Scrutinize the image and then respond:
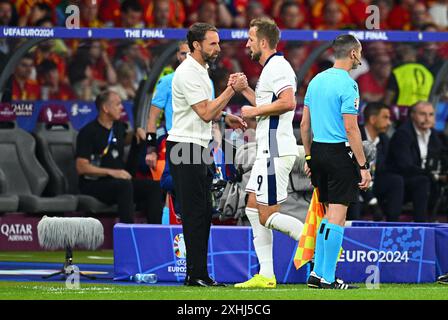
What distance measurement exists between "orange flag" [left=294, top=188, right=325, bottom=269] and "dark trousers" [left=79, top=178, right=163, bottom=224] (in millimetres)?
4767

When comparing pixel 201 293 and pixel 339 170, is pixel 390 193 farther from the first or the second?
pixel 201 293

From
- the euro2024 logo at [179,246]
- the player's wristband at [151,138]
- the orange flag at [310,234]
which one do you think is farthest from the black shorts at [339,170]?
the player's wristband at [151,138]

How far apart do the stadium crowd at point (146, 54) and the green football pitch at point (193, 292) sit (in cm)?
564

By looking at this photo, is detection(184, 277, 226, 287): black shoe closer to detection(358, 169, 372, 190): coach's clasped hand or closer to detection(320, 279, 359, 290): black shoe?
detection(320, 279, 359, 290): black shoe

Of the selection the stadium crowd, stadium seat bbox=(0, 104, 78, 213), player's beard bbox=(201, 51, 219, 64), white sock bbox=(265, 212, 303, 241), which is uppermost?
the stadium crowd

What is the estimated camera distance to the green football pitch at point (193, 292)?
1052 cm

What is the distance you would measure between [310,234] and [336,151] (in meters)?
0.96

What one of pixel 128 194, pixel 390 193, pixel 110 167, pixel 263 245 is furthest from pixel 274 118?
pixel 390 193

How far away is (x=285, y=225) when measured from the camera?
39.0ft

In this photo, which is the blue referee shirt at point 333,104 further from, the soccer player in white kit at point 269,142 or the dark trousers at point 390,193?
the dark trousers at point 390,193

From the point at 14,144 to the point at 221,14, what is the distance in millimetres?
4755

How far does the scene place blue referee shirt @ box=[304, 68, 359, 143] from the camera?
37.2 feet

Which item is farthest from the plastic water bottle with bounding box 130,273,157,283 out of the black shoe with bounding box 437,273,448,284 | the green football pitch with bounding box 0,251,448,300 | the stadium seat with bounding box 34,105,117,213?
the stadium seat with bounding box 34,105,117,213
